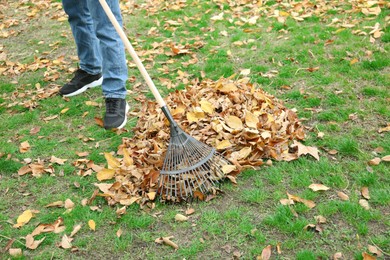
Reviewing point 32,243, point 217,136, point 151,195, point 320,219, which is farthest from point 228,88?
point 32,243

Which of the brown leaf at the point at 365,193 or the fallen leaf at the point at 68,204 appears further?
the fallen leaf at the point at 68,204

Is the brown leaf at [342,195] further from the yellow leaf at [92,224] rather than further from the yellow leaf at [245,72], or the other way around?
the yellow leaf at [245,72]

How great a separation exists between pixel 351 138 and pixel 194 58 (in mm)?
2290

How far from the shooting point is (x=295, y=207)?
2758 mm

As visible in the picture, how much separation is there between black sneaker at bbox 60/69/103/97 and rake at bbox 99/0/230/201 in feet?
6.04

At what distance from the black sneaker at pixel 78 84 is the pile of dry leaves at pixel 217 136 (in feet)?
3.69

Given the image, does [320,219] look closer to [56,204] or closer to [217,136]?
[217,136]

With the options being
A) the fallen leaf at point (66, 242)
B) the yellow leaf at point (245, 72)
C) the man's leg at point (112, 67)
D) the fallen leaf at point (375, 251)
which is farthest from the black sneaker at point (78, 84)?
the fallen leaf at point (375, 251)

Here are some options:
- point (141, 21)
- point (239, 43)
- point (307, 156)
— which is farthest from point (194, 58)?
point (307, 156)

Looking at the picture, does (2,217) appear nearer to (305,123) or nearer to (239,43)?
(305,123)

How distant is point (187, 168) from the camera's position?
291 centimetres

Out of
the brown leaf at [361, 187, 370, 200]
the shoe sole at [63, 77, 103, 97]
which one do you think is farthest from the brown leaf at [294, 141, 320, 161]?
the shoe sole at [63, 77, 103, 97]

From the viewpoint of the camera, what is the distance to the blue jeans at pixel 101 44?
11.9 feet

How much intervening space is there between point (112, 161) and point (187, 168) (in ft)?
2.33
